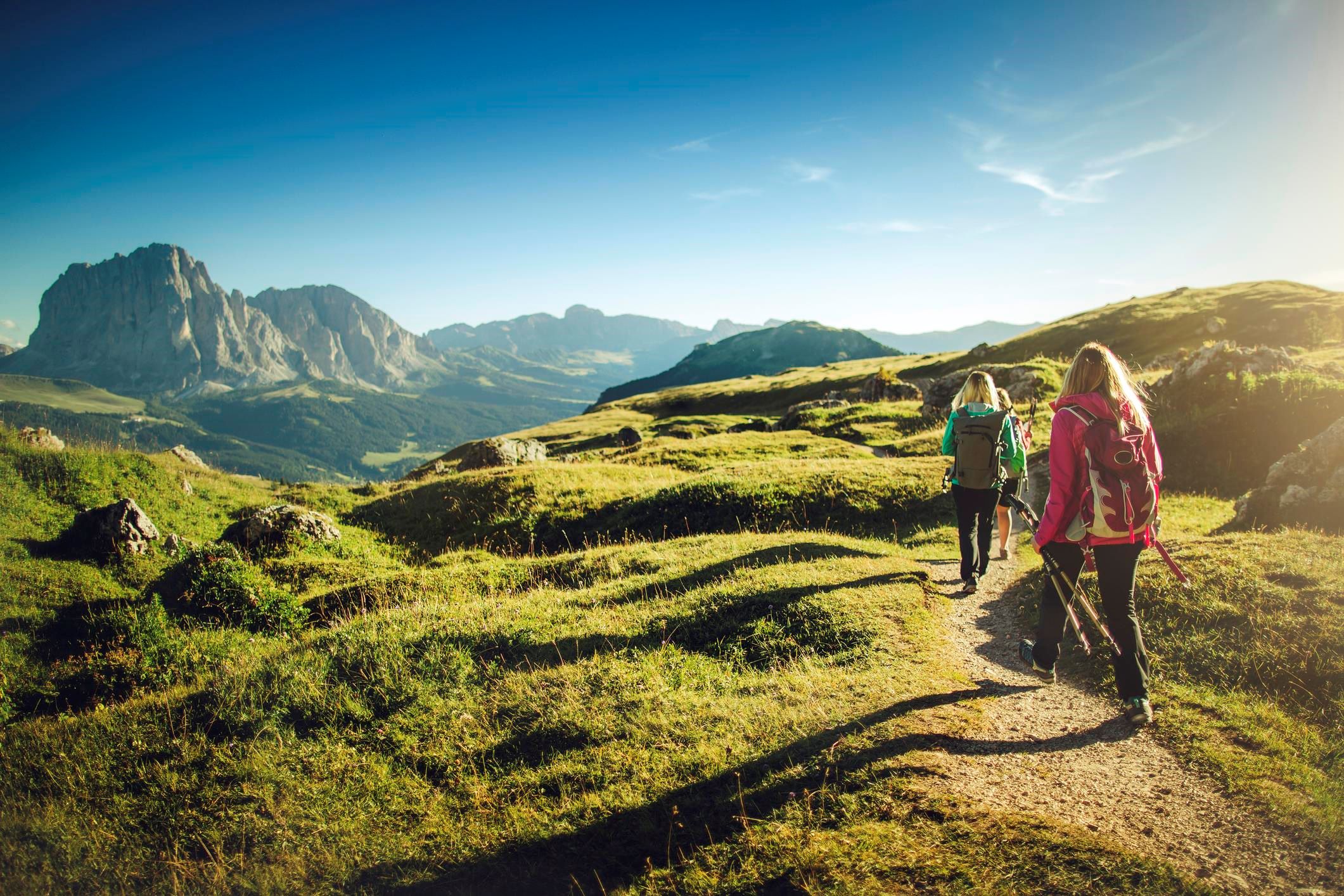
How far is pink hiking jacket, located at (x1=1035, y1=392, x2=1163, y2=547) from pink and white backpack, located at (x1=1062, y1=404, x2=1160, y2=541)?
0.27 feet

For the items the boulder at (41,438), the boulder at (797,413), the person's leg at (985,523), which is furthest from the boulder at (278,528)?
the boulder at (797,413)

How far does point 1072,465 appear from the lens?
25.3ft

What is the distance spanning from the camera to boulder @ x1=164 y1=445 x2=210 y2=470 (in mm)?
30141

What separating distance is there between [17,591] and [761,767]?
1893cm

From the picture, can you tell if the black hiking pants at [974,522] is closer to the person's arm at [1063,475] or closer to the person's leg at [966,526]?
the person's leg at [966,526]

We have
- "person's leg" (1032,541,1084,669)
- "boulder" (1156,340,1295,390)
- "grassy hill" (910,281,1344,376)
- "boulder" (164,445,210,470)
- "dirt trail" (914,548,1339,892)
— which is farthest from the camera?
"grassy hill" (910,281,1344,376)

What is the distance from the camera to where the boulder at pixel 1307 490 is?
532 inches

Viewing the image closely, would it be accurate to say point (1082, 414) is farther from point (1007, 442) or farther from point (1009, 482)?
point (1009, 482)

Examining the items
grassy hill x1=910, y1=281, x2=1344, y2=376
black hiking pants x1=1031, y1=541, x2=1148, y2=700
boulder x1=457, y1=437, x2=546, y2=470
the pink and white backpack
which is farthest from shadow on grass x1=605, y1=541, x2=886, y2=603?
grassy hill x1=910, y1=281, x2=1344, y2=376

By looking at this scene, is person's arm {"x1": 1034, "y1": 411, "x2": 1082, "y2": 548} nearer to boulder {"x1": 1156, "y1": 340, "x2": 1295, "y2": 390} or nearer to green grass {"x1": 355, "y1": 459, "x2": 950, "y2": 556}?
green grass {"x1": 355, "y1": 459, "x2": 950, "y2": 556}

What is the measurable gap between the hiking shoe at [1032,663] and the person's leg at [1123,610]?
93 centimetres

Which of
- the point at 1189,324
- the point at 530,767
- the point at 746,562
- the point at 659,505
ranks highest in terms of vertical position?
the point at 1189,324

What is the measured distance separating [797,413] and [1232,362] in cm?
2701

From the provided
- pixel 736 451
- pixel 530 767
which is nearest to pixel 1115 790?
pixel 530 767
